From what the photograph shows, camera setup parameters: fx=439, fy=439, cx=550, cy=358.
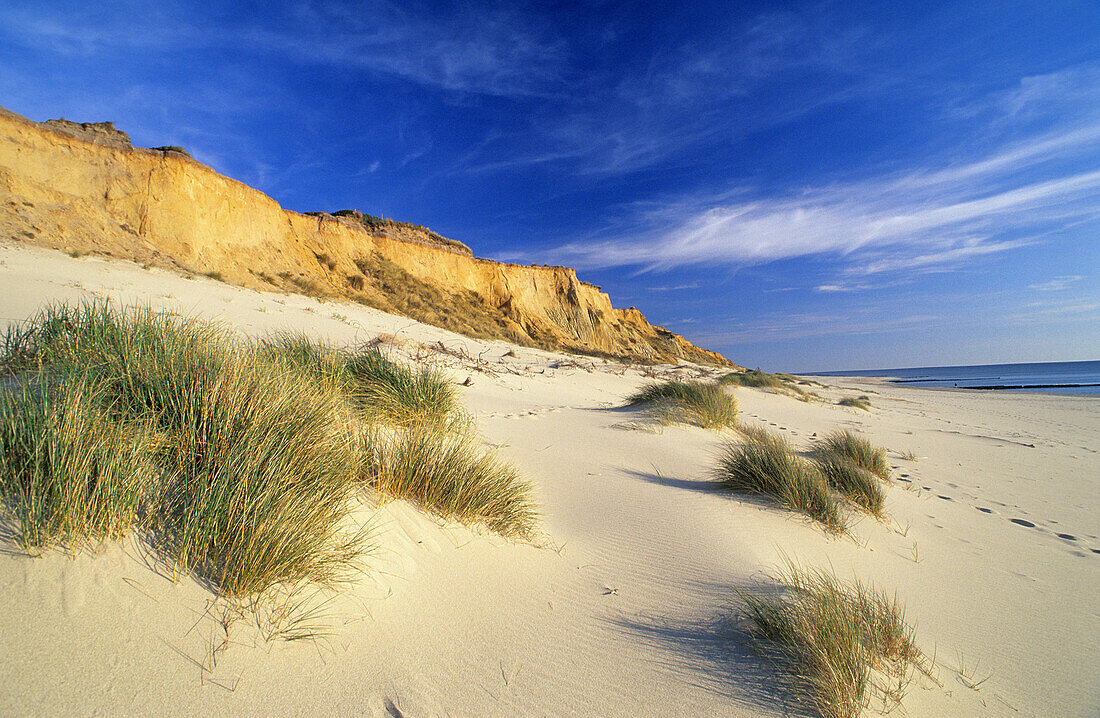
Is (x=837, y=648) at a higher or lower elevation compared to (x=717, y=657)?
higher

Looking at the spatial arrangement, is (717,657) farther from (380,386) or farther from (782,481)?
(380,386)

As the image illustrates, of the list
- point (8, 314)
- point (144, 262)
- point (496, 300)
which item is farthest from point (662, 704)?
point (496, 300)

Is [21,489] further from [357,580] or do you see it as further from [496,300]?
[496,300]

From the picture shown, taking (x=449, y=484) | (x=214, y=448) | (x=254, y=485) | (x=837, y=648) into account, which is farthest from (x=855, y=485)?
(x=214, y=448)

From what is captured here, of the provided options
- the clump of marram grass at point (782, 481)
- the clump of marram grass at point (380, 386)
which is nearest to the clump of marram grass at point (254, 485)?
the clump of marram grass at point (380, 386)

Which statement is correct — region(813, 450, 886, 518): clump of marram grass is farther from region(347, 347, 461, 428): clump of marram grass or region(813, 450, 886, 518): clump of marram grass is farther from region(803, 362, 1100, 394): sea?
region(803, 362, 1100, 394): sea

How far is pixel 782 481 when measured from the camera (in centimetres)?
321

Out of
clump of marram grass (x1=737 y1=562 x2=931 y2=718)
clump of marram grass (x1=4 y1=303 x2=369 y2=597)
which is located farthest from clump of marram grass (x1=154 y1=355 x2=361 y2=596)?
clump of marram grass (x1=737 y1=562 x2=931 y2=718)

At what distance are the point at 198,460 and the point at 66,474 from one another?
49 centimetres

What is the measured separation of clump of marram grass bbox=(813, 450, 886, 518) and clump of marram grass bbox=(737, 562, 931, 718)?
1.86 m

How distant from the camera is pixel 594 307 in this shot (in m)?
42.5

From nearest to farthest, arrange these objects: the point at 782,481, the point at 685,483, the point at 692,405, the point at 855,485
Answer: the point at 782,481, the point at 855,485, the point at 685,483, the point at 692,405

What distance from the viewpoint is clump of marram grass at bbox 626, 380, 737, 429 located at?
5.93m

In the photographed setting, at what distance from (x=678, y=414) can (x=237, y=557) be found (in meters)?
5.38
